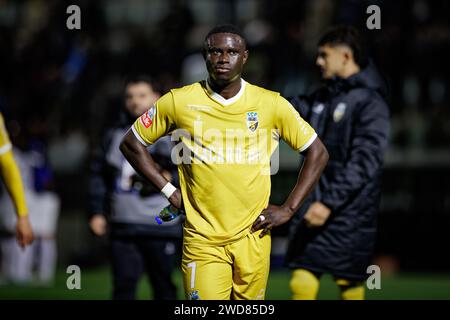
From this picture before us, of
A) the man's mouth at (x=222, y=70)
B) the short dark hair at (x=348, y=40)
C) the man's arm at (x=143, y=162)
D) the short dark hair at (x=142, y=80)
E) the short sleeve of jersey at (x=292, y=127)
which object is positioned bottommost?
the man's arm at (x=143, y=162)

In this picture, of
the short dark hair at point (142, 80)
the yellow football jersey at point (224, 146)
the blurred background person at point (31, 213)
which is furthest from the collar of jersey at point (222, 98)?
the blurred background person at point (31, 213)

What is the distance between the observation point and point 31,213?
14891 mm

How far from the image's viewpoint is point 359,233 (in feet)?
26.0

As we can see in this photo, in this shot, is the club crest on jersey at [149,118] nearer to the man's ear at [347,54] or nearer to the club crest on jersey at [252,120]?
the club crest on jersey at [252,120]

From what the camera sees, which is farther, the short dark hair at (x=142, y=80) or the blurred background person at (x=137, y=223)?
the short dark hair at (x=142, y=80)

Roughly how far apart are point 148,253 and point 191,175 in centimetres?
247

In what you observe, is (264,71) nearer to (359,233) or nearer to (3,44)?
(3,44)

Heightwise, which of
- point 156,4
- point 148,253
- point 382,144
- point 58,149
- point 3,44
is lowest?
point 148,253

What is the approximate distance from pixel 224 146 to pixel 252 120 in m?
0.26

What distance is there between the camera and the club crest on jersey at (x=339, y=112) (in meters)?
7.88

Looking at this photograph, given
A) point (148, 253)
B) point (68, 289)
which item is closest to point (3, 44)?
point (68, 289)

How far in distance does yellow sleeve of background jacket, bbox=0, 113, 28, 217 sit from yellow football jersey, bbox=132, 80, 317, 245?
197 centimetres

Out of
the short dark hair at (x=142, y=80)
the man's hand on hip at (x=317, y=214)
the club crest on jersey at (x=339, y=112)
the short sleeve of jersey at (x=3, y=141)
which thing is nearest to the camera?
the man's hand on hip at (x=317, y=214)
